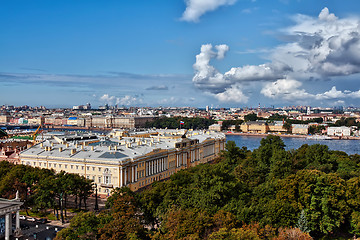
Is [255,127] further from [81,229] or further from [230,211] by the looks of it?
[81,229]

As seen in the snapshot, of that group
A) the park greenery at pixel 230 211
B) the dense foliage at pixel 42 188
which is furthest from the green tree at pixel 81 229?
the dense foliage at pixel 42 188

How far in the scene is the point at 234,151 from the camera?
44750 millimetres

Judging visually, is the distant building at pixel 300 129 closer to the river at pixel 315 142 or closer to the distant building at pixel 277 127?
the distant building at pixel 277 127

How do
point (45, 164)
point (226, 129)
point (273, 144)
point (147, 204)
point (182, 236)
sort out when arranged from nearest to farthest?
point (182, 236)
point (147, 204)
point (45, 164)
point (273, 144)
point (226, 129)

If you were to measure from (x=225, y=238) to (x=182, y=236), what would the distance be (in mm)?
2575

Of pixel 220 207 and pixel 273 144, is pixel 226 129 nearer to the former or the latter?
pixel 273 144

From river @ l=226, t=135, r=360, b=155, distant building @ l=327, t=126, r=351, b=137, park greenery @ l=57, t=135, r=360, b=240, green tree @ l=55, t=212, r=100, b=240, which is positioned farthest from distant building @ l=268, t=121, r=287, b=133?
green tree @ l=55, t=212, r=100, b=240

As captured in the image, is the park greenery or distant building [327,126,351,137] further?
distant building [327,126,351,137]

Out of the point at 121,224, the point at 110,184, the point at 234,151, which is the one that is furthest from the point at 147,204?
the point at 234,151

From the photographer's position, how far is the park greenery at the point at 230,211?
19.5 m

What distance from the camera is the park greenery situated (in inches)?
766

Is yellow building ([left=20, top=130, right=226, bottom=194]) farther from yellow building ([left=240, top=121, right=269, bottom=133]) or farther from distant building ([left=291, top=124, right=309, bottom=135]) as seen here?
distant building ([left=291, top=124, right=309, bottom=135])

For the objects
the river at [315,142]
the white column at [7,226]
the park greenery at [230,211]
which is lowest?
the river at [315,142]

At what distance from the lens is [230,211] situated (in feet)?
71.5
